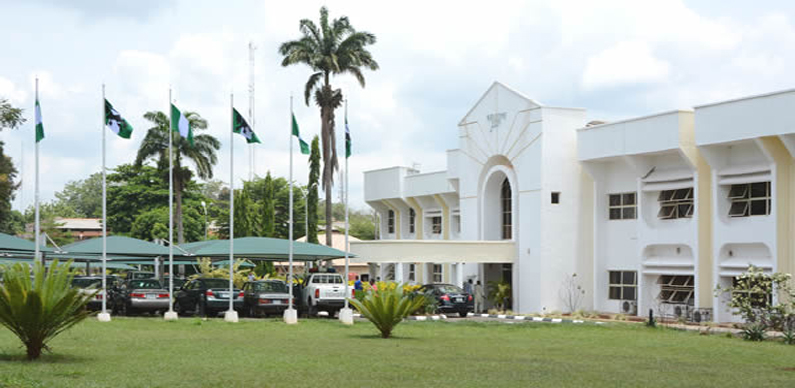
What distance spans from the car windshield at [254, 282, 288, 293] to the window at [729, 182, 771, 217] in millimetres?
15388

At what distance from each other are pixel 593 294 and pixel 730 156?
9044mm

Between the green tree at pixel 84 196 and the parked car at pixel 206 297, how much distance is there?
104089 millimetres

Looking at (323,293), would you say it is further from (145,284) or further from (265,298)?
(145,284)

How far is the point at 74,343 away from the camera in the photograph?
20.0 metres

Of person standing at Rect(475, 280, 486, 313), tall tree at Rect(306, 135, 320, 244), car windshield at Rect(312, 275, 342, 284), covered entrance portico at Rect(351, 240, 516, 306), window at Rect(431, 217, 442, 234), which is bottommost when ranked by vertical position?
person standing at Rect(475, 280, 486, 313)

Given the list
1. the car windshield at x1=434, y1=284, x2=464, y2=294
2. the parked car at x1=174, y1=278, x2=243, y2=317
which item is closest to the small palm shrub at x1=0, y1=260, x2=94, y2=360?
the parked car at x1=174, y1=278, x2=243, y2=317

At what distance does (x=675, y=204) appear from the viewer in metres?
34.8

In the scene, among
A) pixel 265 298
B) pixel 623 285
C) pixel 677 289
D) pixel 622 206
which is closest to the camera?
pixel 265 298

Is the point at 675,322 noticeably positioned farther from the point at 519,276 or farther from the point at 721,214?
the point at 519,276

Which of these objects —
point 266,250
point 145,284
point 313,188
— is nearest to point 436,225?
point 313,188

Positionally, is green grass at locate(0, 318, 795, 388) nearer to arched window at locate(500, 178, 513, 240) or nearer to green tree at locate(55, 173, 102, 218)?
arched window at locate(500, 178, 513, 240)

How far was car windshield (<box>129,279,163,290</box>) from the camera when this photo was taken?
33.0m

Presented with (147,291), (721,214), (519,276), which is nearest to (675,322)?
(721,214)

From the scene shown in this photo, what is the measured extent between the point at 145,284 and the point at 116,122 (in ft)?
22.3
